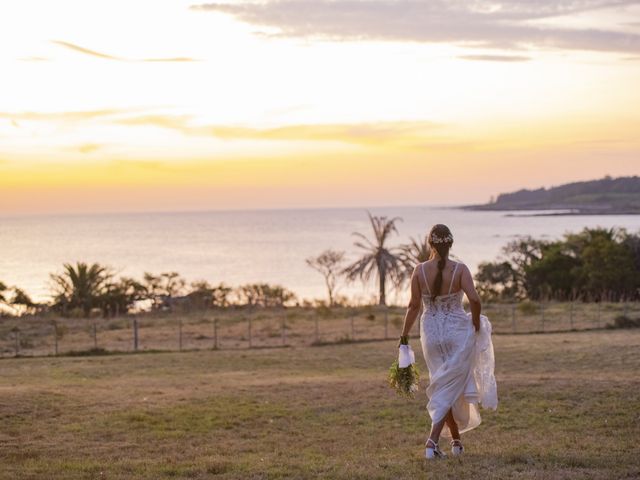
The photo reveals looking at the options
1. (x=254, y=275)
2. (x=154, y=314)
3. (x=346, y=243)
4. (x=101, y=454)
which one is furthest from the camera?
(x=346, y=243)

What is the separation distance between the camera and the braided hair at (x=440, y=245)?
9.05 m

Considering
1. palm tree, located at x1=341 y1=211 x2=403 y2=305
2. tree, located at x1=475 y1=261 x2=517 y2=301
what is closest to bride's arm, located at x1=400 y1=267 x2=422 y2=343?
palm tree, located at x1=341 y1=211 x2=403 y2=305

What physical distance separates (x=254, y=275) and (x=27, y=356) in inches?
3261

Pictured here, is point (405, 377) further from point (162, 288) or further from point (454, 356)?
point (162, 288)

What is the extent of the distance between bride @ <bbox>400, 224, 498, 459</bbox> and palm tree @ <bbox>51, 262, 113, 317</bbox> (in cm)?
3937

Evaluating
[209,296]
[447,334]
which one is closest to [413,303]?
[447,334]

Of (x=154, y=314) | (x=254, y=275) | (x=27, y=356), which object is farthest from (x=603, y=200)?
(x=27, y=356)

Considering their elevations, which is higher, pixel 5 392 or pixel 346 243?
pixel 346 243

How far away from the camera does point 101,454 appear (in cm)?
1098

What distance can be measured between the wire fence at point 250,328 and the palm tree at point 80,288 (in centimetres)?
568

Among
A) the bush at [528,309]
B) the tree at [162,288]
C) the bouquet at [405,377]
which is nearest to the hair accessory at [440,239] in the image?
the bouquet at [405,377]

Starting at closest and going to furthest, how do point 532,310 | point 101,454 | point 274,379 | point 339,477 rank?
point 339,477 < point 101,454 < point 274,379 < point 532,310

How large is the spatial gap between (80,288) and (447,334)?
133 ft

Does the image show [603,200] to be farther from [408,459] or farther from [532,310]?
[408,459]
